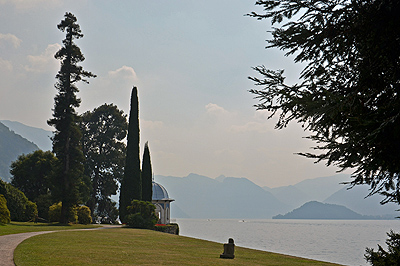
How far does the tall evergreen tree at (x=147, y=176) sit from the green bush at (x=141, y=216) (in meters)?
5.43

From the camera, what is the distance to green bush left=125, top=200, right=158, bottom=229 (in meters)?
32.9

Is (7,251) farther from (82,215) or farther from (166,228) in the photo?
(82,215)

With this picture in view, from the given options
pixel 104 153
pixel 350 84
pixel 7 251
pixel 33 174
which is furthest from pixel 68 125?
pixel 350 84

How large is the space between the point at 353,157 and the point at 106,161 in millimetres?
41826

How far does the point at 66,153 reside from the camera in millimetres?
33469

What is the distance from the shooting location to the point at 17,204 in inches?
1217

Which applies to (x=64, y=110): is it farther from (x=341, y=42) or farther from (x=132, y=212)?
(x=341, y=42)

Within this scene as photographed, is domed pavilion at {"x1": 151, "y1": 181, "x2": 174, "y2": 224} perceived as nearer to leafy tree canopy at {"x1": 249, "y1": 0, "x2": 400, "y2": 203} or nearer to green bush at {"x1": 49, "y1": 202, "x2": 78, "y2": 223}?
green bush at {"x1": 49, "y1": 202, "x2": 78, "y2": 223}

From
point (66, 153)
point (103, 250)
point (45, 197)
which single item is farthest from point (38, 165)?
point (103, 250)

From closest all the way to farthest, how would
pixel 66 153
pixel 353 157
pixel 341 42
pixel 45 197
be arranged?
pixel 353 157, pixel 341 42, pixel 66 153, pixel 45 197

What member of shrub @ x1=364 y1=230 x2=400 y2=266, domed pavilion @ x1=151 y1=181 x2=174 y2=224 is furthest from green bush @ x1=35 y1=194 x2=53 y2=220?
shrub @ x1=364 y1=230 x2=400 y2=266

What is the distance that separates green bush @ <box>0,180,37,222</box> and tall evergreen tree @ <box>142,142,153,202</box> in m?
11.2

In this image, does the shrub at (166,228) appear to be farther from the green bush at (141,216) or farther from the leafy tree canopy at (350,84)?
the leafy tree canopy at (350,84)

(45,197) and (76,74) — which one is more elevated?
(76,74)
